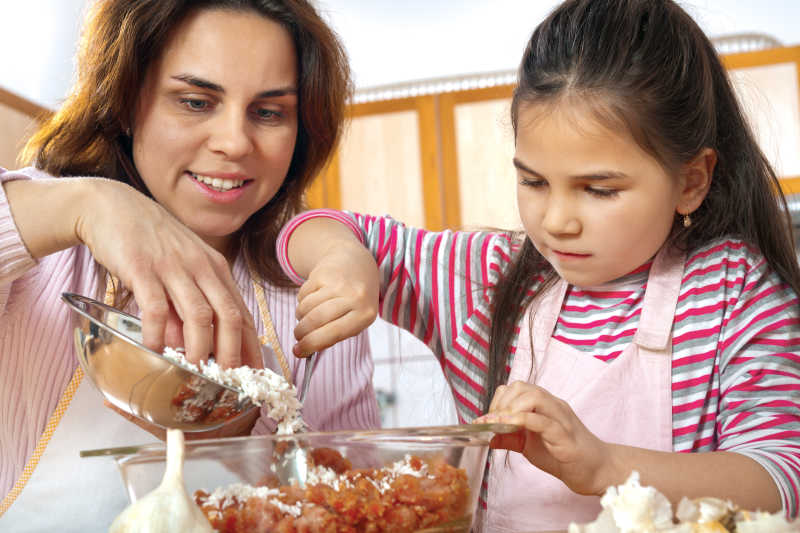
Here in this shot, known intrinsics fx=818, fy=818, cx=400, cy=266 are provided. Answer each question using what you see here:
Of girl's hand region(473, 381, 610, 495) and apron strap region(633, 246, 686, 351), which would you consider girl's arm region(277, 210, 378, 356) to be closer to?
girl's hand region(473, 381, 610, 495)

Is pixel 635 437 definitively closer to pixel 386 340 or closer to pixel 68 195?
pixel 68 195

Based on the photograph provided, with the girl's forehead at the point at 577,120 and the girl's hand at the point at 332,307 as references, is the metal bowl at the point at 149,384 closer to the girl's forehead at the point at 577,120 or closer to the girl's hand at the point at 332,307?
the girl's hand at the point at 332,307

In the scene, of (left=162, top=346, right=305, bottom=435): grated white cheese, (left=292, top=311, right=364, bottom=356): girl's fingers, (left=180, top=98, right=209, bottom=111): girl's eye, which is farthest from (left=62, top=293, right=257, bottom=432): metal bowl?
(left=180, top=98, right=209, bottom=111): girl's eye

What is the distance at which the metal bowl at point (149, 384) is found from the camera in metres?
0.61

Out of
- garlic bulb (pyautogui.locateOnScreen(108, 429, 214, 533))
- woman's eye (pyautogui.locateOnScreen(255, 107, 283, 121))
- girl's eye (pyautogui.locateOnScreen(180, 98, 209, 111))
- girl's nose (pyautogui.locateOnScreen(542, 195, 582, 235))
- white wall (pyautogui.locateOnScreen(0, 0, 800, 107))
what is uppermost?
white wall (pyautogui.locateOnScreen(0, 0, 800, 107))

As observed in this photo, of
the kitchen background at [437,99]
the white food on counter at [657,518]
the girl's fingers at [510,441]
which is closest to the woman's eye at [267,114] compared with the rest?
the girl's fingers at [510,441]

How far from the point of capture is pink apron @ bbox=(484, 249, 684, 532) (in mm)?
884

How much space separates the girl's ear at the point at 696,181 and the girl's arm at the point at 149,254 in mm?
506

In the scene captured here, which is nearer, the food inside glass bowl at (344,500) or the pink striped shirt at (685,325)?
the food inside glass bowl at (344,500)

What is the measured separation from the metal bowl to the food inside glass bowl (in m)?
0.13

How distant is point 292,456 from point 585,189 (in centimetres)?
46

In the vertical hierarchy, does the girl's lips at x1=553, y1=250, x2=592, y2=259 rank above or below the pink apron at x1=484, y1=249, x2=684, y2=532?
above

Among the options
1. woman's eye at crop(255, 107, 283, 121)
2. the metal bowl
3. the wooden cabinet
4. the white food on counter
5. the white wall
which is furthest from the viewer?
the wooden cabinet

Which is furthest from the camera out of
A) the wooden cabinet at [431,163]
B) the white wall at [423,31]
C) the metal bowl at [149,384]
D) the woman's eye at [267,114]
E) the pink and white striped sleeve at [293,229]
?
the wooden cabinet at [431,163]
